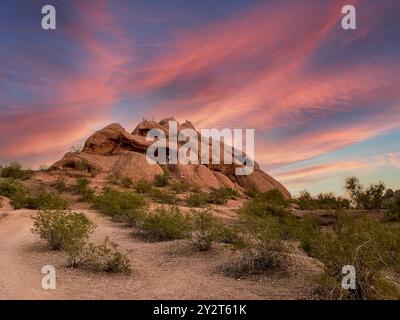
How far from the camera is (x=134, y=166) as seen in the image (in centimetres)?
4006

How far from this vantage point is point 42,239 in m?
13.3

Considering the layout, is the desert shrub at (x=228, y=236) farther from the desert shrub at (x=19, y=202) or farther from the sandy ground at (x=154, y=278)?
the desert shrub at (x=19, y=202)

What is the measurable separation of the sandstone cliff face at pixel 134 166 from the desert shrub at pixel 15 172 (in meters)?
3.34

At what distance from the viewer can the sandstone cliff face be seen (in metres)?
39.8

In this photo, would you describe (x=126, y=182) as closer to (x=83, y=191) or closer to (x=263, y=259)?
(x=83, y=191)

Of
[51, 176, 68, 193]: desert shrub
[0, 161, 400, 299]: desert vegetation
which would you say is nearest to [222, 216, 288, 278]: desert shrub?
[0, 161, 400, 299]: desert vegetation

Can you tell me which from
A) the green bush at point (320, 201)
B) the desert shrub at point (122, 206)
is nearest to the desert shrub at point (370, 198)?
the green bush at point (320, 201)

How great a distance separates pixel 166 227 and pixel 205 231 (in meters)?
1.96

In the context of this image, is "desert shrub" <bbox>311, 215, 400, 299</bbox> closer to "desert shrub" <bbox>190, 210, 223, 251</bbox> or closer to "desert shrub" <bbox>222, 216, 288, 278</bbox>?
"desert shrub" <bbox>222, 216, 288, 278</bbox>

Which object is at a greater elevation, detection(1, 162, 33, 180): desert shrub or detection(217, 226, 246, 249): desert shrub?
detection(1, 162, 33, 180): desert shrub

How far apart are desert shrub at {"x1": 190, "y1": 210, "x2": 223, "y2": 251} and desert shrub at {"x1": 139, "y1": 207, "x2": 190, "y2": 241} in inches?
27.6

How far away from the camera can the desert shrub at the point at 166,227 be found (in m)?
13.6
